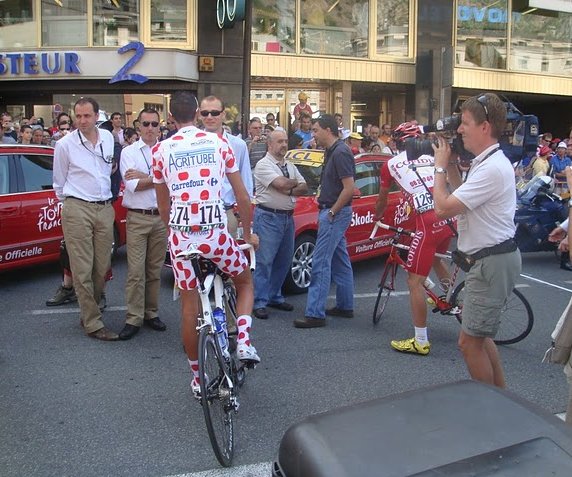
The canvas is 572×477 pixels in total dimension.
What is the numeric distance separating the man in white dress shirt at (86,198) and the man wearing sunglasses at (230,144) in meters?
1.06

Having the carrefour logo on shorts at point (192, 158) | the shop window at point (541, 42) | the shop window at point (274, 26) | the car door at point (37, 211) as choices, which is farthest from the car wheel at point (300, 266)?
the shop window at point (541, 42)

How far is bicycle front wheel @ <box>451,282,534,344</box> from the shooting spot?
5.70 m

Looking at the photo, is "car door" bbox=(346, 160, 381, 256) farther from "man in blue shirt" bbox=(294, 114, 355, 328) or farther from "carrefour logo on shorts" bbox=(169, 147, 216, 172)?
"carrefour logo on shorts" bbox=(169, 147, 216, 172)

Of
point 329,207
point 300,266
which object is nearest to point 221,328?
point 329,207

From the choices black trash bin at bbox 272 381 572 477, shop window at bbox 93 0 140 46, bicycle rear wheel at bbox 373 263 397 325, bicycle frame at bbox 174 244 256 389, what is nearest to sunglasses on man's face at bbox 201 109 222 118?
bicycle frame at bbox 174 244 256 389

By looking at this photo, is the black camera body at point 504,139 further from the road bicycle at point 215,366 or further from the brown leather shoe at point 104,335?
the brown leather shoe at point 104,335

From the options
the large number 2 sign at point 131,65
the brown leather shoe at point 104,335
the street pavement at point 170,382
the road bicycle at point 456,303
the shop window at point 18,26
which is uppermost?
the shop window at point 18,26

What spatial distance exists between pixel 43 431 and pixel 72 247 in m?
1.94

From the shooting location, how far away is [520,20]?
21.9 metres

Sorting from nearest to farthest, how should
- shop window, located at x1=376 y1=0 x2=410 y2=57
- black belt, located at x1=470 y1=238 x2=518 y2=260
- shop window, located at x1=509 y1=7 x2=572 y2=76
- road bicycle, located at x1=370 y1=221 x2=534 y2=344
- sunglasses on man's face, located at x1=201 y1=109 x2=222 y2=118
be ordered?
black belt, located at x1=470 y1=238 x2=518 y2=260, sunglasses on man's face, located at x1=201 y1=109 x2=222 y2=118, road bicycle, located at x1=370 y1=221 x2=534 y2=344, shop window, located at x1=376 y1=0 x2=410 y2=57, shop window, located at x1=509 y1=7 x2=572 y2=76

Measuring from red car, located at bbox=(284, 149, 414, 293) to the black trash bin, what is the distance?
538 cm

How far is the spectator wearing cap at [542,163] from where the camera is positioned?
1455cm

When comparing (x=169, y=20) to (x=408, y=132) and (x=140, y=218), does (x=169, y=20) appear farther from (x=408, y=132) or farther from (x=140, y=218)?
(x=408, y=132)

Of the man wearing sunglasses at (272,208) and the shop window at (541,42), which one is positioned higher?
the shop window at (541,42)
